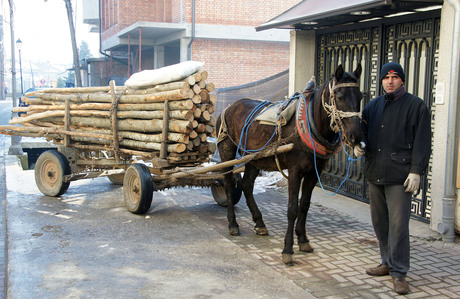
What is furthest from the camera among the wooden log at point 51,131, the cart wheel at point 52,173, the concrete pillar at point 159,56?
the concrete pillar at point 159,56

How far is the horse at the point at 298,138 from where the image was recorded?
16.2 feet

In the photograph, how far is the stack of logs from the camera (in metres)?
7.17

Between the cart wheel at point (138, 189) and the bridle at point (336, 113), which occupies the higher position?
the bridle at point (336, 113)

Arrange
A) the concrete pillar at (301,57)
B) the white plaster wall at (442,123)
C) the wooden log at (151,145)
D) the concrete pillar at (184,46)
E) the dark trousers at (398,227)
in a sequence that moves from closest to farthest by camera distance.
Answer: the dark trousers at (398,227) → the white plaster wall at (442,123) → the wooden log at (151,145) → the concrete pillar at (301,57) → the concrete pillar at (184,46)

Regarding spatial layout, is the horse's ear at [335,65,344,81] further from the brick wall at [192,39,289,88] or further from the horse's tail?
the brick wall at [192,39,289,88]

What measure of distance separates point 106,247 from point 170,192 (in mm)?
3607

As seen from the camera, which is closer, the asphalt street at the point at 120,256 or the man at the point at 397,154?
the man at the point at 397,154

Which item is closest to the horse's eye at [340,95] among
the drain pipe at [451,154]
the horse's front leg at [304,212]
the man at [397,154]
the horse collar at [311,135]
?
the man at [397,154]

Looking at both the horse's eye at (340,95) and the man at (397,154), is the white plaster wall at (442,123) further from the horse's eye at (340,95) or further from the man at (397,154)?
the horse's eye at (340,95)

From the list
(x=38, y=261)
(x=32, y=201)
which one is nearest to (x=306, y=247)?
A: (x=38, y=261)

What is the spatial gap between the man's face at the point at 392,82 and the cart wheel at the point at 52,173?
6.09 meters

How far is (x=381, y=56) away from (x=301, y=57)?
2.09 meters

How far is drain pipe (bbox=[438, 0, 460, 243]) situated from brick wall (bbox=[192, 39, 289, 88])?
15.6 metres

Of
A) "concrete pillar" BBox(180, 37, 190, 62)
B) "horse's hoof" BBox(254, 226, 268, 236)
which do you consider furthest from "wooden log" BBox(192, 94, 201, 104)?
"concrete pillar" BBox(180, 37, 190, 62)
